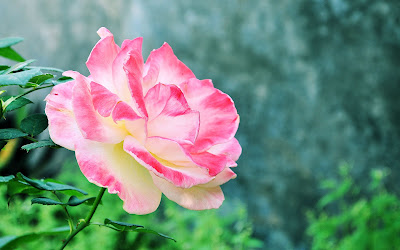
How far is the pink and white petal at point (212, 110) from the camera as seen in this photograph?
40 cm

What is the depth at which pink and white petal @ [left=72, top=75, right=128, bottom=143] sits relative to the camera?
356 millimetres

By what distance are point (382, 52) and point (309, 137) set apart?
478mm

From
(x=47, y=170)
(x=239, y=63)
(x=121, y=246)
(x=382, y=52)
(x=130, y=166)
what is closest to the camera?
(x=130, y=166)

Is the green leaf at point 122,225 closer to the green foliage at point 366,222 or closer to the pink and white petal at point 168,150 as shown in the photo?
the pink and white petal at point 168,150

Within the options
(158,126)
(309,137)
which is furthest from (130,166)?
(309,137)

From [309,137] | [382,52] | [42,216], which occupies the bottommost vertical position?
[42,216]

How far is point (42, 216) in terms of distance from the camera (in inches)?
67.2

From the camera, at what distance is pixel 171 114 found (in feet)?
1.24

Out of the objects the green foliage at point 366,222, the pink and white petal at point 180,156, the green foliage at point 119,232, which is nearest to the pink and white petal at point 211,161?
the pink and white petal at point 180,156

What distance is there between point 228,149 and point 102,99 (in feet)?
0.40

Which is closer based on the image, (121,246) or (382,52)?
(121,246)

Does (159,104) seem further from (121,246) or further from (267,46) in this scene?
(267,46)

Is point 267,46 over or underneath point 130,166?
underneath

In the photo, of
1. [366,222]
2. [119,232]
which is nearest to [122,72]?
[119,232]
